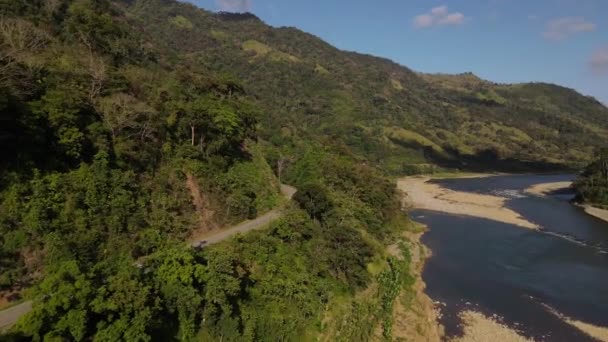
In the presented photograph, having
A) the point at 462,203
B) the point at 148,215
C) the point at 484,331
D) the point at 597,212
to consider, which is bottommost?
the point at 462,203

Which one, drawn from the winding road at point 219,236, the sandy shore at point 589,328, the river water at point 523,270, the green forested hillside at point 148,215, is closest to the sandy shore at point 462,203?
the river water at point 523,270

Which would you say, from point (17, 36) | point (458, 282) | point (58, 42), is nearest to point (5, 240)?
point (17, 36)

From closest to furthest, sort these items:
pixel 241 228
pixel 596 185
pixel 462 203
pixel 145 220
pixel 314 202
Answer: pixel 145 220, pixel 241 228, pixel 314 202, pixel 596 185, pixel 462 203

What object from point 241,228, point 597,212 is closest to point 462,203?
point 597,212

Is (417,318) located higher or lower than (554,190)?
lower

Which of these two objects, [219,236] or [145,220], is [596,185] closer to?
[219,236]

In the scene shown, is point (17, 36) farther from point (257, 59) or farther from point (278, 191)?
point (257, 59)
